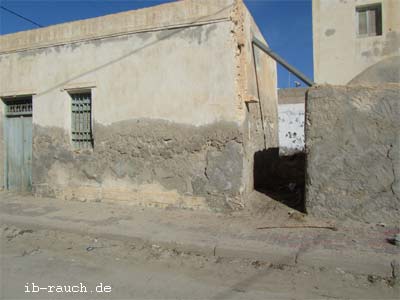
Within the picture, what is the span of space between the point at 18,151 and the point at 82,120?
2257mm

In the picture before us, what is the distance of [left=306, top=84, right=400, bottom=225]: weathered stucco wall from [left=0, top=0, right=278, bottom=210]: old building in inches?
51.1

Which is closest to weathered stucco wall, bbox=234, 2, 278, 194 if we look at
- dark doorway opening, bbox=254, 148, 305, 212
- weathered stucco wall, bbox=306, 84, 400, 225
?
dark doorway opening, bbox=254, 148, 305, 212

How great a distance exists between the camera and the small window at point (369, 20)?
58.0 feet

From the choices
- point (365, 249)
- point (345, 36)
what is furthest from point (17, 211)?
point (345, 36)

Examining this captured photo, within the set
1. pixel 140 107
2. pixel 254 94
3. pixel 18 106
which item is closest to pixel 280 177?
pixel 254 94

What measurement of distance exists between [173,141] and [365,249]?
380 centimetres

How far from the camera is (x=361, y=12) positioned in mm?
18078

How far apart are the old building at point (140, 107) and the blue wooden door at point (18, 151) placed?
0.03 meters

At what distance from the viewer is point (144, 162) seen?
6984 mm

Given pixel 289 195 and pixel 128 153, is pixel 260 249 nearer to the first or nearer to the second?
pixel 289 195

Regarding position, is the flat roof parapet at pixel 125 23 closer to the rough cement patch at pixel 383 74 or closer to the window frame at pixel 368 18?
the rough cement patch at pixel 383 74

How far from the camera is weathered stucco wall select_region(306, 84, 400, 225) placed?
16.7 ft

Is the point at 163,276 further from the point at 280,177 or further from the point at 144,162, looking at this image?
the point at 280,177

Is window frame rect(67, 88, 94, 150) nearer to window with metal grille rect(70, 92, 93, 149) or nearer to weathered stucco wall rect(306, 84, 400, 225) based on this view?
window with metal grille rect(70, 92, 93, 149)
